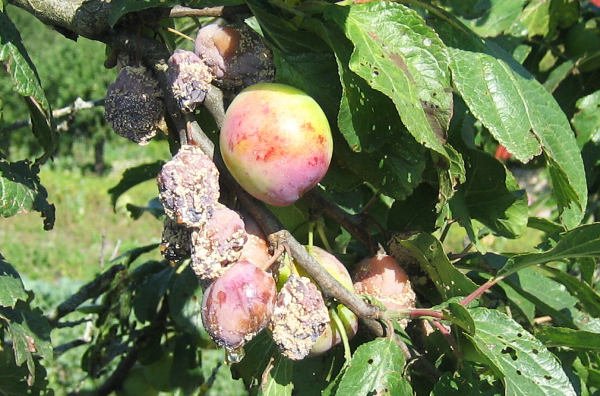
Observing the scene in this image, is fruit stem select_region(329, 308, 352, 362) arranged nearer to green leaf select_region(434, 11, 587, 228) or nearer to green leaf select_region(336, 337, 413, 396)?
green leaf select_region(336, 337, 413, 396)

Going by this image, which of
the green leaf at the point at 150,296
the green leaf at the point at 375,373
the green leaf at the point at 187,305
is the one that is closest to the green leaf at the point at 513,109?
the green leaf at the point at 375,373

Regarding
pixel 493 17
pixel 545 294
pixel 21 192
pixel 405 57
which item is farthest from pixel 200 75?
pixel 493 17

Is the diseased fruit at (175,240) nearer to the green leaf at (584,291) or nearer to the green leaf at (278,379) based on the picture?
the green leaf at (278,379)

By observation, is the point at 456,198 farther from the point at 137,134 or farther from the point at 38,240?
the point at 38,240

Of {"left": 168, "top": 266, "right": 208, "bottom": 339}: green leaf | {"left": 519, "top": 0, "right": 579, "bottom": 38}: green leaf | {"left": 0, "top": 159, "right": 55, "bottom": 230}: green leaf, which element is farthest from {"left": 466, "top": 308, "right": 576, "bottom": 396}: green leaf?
{"left": 519, "top": 0, "right": 579, "bottom": 38}: green leaf

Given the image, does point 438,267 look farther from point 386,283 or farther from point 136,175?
point 136,175

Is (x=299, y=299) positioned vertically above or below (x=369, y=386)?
above

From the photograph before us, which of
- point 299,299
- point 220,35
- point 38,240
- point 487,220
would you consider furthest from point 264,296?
point 38,240
